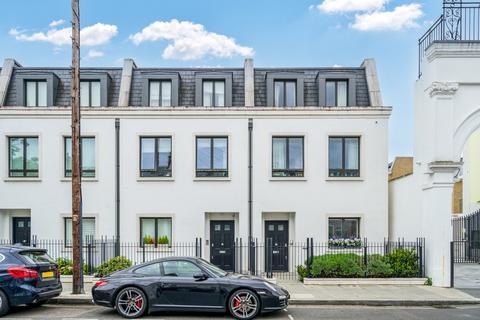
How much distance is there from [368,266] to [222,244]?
20.4 feet

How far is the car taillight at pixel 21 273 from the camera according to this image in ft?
36.3

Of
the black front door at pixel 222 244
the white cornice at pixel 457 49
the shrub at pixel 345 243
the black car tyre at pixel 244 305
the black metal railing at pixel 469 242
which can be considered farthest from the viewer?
the black metal railing at pixel 469 242

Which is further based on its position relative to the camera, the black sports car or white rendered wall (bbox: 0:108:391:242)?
white rendered wall (bbox: 0:108:391:242)

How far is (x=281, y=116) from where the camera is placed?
19.8 meters

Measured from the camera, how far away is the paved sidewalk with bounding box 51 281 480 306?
43.2 feet

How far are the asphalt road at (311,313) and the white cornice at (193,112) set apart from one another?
29.1 feet

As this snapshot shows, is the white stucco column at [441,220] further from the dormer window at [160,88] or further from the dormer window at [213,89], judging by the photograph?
the dormer window at [160,88]

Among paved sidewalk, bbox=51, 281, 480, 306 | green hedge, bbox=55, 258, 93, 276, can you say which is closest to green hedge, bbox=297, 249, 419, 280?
paved sidewalk, bbox=51, 281, 480, 306

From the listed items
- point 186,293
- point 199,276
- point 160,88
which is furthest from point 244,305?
point 160,88

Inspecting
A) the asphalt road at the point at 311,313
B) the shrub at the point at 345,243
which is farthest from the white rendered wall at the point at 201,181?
the asphalt road at the point at 311,313

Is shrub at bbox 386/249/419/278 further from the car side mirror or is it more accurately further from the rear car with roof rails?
the rear car with roof rails

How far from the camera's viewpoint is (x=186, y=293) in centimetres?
1099

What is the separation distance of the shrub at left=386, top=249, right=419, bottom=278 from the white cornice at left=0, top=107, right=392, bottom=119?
19.0 feet

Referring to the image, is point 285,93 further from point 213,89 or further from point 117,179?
point 117,179
